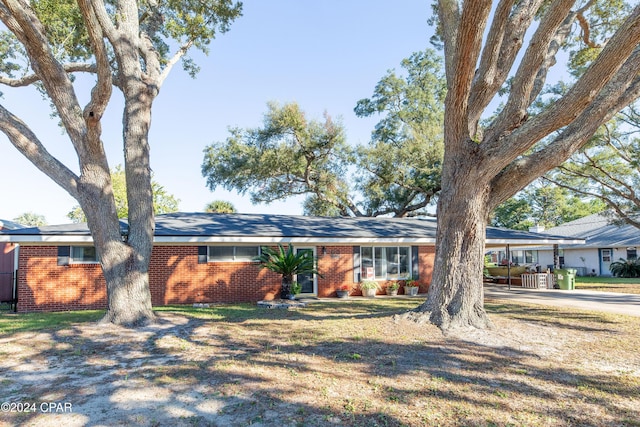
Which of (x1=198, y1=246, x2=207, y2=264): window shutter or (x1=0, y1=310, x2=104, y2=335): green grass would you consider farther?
(x1=198, y1=246, x2=207, y2=264): window shutter

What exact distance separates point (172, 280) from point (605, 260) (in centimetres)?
3157

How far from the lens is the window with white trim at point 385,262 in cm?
1598

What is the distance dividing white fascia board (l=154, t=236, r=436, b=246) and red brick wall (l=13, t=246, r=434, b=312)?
2.44 feet

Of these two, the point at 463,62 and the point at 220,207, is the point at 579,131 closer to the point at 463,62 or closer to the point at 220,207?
the point at 463,62

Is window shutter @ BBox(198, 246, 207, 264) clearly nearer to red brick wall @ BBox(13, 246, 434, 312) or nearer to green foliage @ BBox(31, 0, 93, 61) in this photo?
red brick wall @ BBox(13, 246, 434, 312)

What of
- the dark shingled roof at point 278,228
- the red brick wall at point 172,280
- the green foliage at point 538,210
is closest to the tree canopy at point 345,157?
the dark shingled roof at point 278,228

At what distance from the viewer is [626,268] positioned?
27.5 metres

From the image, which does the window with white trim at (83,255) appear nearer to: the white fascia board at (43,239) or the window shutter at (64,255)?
the window shutter at (64,255)

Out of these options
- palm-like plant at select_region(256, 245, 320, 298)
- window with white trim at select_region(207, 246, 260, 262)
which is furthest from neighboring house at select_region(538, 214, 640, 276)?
window with white trim at select_region(207, 246, 260, 262)

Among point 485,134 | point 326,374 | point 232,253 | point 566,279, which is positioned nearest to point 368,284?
point 232,253

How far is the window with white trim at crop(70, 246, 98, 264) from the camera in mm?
12617

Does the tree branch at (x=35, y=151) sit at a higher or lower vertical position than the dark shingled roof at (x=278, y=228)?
higher

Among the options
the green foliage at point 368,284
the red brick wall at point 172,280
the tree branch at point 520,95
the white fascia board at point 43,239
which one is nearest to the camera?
the tree branch at point 520,95

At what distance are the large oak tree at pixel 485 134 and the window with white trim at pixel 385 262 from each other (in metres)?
7.77
